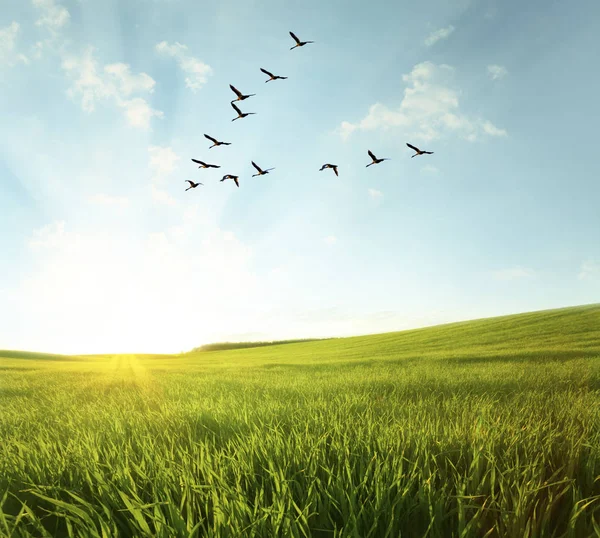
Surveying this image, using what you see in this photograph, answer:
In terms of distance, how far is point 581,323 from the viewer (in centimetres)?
2927

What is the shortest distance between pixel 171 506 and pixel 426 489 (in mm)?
1331

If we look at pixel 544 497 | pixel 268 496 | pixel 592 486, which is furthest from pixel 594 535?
pixel 268 496

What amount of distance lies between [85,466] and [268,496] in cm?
129

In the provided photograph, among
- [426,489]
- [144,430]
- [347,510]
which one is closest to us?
[347,510]

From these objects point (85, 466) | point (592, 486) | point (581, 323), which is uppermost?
point (85, 466)

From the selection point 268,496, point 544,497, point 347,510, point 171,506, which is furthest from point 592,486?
point 171,506

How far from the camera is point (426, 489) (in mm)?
1966

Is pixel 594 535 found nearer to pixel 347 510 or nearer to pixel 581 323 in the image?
pixel 347 510

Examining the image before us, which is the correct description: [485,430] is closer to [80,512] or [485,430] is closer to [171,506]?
[171,506]

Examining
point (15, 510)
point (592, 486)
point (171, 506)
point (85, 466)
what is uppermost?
point (171, 506)

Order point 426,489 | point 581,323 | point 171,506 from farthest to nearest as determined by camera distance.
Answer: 1. point 581,323
2. point 426,489
3. point 171,506

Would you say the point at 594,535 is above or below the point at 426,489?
below

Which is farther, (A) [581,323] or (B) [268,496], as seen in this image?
(A) [581,323]

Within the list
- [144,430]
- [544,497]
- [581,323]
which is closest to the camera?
[544,497]
